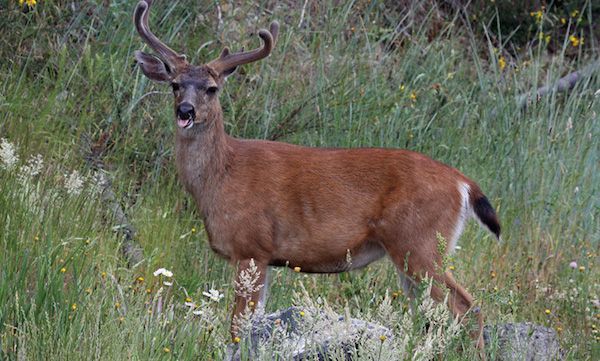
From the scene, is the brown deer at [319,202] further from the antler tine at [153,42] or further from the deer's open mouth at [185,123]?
the antler tine at [153,42]

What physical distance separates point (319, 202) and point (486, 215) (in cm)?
101

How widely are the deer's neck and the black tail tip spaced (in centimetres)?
154

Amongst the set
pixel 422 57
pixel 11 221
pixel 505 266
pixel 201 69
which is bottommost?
pixel 505 266

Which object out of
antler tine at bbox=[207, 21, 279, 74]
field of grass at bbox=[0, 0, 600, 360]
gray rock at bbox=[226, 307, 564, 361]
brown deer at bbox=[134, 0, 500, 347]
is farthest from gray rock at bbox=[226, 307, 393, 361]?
antler tine at bbox=[207, 21, 279, 74]

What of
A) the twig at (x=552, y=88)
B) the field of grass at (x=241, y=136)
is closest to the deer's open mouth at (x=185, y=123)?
the field of grass at (x=241, y=136)

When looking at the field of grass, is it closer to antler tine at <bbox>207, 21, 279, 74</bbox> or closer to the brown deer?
the brown deer

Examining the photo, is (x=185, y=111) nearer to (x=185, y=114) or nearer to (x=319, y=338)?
(x=185, y=114)

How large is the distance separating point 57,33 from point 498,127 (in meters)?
4.10

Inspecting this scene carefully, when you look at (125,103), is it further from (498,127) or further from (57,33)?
(498,127)

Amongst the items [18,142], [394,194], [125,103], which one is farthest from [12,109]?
[394,194]

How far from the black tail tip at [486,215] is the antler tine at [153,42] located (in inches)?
82.4

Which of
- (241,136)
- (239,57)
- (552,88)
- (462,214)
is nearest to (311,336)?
(462,214)

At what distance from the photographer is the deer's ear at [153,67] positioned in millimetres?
5367

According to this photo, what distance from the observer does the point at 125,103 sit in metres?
6.91
